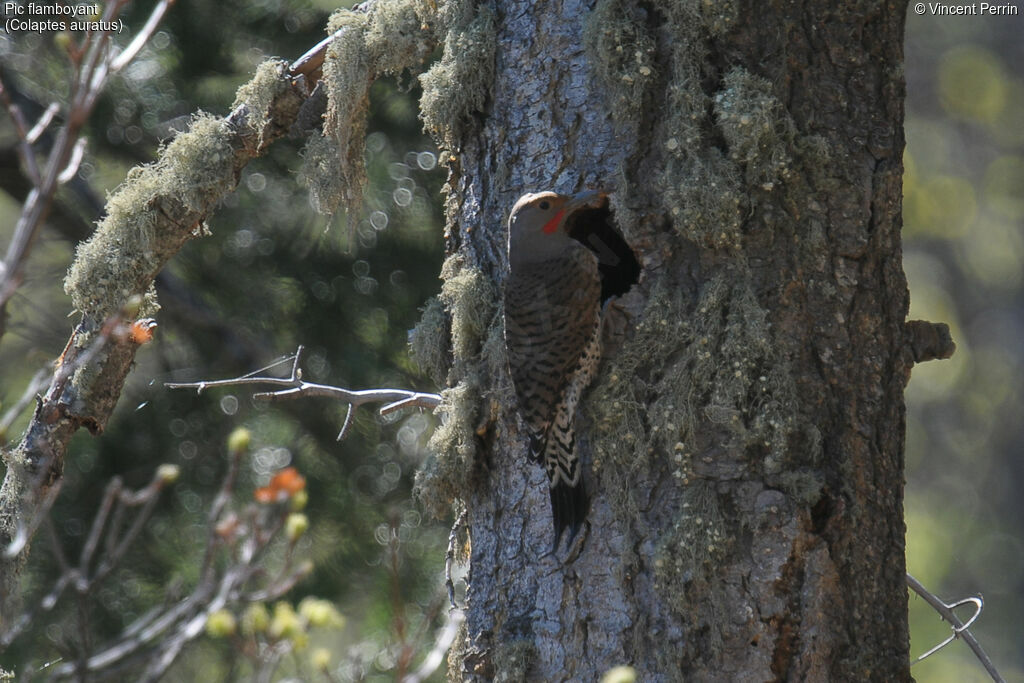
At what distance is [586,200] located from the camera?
115 inches

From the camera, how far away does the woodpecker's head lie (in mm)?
2934

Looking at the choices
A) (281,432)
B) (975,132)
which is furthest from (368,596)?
(975,132)

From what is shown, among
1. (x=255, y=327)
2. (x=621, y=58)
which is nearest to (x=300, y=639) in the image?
(x=621, y=58)

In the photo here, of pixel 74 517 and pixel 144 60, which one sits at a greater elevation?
pixel 144 60

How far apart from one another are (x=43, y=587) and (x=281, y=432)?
54.3 inches

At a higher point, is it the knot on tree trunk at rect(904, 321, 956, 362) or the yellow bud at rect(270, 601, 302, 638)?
the knot on tree trunk at rect(904, 321, 956, 362)

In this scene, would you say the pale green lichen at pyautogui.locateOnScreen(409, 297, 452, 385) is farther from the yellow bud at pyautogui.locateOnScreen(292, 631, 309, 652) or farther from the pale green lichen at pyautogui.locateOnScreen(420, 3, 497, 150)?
the yellow bud at pyautogui.locateOnScreen(292, 631, 309, 652)

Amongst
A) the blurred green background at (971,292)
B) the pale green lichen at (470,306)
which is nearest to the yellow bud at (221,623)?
the pale green lichen at (470,306)

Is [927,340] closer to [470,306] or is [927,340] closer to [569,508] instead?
[569,508]

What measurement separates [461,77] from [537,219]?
465 millimetres

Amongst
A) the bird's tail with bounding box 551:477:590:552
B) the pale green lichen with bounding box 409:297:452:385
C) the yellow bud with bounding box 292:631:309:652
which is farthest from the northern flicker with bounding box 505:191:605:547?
the yellow bud with bounding box 292:631:309:652

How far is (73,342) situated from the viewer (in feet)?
10.4

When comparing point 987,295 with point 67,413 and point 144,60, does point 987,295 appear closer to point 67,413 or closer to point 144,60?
point 144,60

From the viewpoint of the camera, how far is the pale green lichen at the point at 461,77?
3.06 metres
